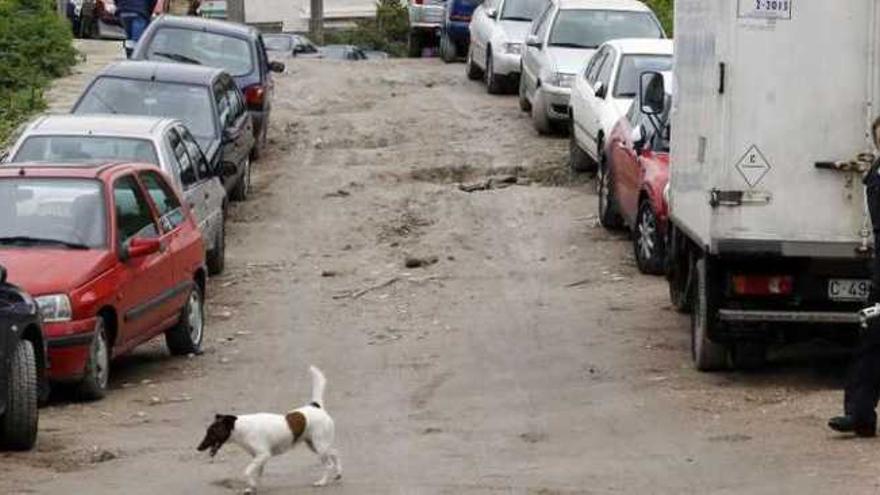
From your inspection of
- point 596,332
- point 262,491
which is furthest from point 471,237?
point 262,491

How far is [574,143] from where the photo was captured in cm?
2412

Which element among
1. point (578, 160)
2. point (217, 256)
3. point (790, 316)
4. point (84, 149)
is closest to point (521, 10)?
point (578, 160)

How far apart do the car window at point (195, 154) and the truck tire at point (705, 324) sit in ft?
18.9

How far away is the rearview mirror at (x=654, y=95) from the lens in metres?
17.1

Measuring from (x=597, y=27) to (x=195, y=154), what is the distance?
9496mm

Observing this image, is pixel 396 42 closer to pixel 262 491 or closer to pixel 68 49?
pixel 68 49

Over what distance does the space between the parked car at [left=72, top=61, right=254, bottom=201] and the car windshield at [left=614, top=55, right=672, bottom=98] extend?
402cm

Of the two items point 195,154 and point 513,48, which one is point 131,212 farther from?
point 513,48

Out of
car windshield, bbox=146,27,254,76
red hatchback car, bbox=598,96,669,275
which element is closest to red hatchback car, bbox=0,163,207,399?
red hatchback car, bbox=598,96,669,275

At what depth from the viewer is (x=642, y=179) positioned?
1875cm

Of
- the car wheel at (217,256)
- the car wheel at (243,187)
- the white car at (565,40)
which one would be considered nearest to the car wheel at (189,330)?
the car wheel at (217,256)

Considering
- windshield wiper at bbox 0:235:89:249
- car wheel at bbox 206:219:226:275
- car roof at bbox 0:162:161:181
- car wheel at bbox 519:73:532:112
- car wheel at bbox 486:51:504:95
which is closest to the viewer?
windshield wiper at bbox 0:235:89:249

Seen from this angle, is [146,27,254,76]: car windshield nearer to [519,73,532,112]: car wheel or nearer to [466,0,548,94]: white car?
[519,73,532,112]: car wheel

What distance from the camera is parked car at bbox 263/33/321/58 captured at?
135 ft
